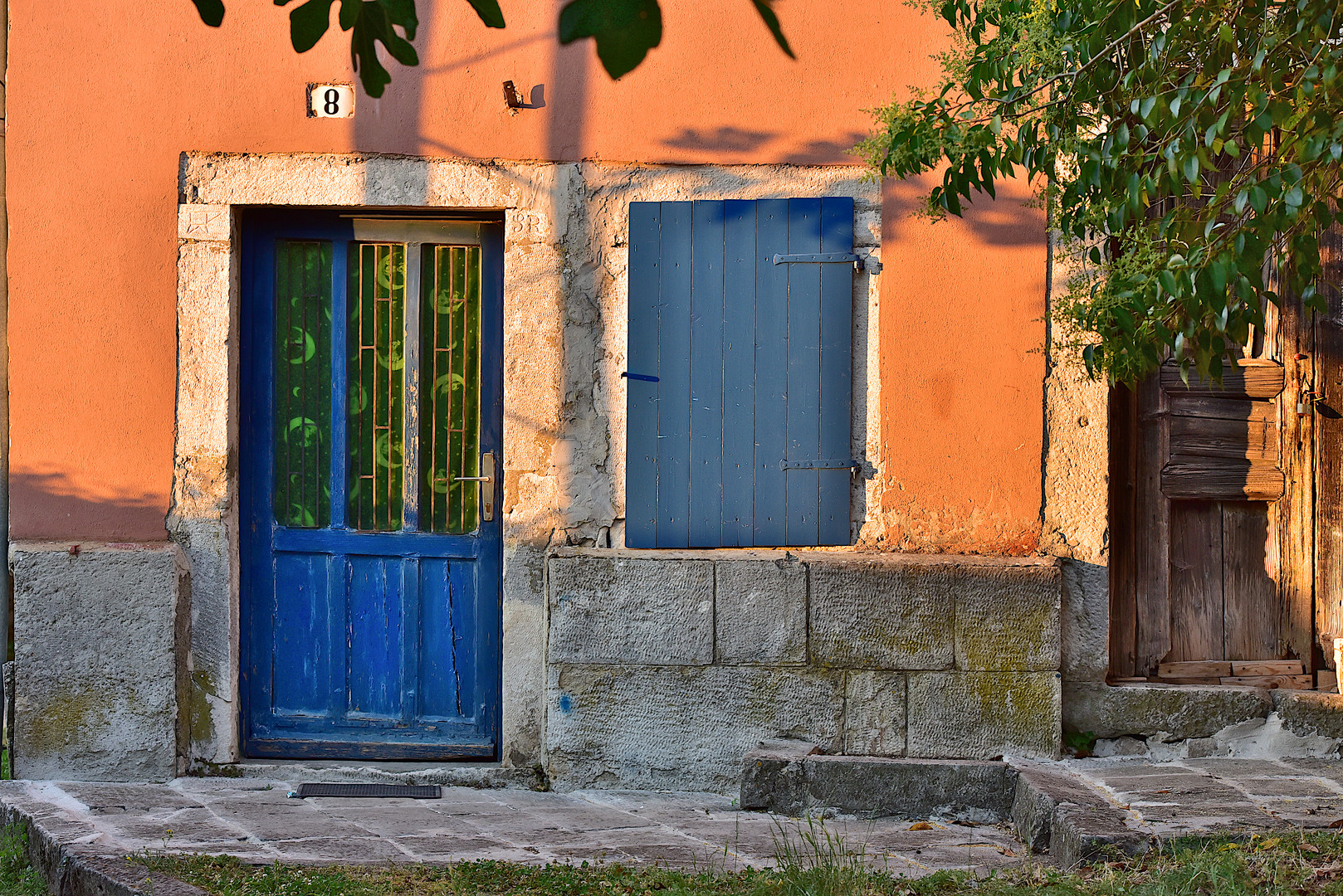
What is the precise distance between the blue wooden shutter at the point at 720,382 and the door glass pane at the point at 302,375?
1267 mm

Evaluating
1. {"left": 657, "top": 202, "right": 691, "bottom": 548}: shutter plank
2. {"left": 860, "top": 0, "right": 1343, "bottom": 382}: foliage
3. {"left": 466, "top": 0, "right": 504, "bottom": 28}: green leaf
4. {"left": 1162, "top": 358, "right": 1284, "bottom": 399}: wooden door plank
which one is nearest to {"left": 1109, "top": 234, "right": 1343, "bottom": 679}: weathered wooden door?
{"left": 1162, "top": 358, "right": 1284, "bottom": 399}: wooden door plank

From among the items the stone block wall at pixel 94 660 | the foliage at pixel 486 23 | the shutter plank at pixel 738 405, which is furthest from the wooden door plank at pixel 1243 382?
the stone block wall at pixel 94 660

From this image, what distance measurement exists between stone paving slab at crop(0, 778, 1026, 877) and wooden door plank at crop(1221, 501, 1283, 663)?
4.40 ft

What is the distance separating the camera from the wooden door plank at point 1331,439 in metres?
4.09

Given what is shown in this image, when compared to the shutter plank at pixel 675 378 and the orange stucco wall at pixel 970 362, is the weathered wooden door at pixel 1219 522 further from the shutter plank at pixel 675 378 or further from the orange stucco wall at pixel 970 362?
the shutter plank at pixel 675 378

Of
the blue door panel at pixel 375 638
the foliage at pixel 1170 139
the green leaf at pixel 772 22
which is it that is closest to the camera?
the green leaf at pixel 772 22

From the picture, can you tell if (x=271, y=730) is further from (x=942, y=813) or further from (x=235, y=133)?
(x=942, y=813)

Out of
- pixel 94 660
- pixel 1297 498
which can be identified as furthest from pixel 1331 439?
pixel 94 660

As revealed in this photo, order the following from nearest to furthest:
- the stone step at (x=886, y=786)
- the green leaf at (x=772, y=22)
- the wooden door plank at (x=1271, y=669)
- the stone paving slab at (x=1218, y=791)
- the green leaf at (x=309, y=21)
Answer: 1. the green leaf at (x=772, y=22)
2. the green leaf at (x=309, y=21)
3. the stone paving slab at (x=1218, y=791)
4. the stone step at (x=886, y=786)
5. the wooden door plank at (x=1271, y=669)

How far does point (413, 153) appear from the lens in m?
4.06

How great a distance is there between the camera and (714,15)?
4070 mm

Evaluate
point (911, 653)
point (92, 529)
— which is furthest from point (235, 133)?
point (911, 653)

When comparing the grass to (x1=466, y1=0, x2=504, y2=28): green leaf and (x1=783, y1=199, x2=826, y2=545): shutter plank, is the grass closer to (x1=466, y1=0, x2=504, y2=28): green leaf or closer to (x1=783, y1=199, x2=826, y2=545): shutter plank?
(x1=783, y1=199, x2=826, y2=545): shutter plank

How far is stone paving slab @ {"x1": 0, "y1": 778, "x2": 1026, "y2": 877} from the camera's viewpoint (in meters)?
3.23
